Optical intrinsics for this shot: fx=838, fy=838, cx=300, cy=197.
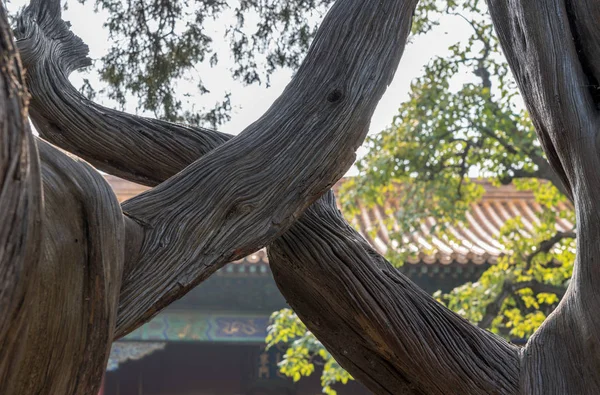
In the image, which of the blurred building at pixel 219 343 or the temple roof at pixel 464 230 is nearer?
the temple roof at pixel 464 230

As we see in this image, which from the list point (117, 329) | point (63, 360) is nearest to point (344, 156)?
point (117, 329)

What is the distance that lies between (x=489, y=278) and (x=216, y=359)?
292 centimetres

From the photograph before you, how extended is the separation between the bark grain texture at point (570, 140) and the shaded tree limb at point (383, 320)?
0.08 m

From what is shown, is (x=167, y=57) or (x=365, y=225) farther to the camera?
(x=365, y=225)

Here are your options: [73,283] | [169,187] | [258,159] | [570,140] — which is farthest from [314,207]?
[73,283]

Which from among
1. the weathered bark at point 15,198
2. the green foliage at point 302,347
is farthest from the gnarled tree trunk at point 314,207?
the green foliage at point 302,347

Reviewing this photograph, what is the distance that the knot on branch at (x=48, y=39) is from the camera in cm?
166

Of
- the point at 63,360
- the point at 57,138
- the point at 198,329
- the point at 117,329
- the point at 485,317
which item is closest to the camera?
the point at 63,360

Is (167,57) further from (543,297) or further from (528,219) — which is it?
(528,219)

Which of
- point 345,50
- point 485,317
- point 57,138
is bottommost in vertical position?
point 485,317

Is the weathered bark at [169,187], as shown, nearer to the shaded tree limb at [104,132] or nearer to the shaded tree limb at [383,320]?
the shaded tree limb at [104,132]

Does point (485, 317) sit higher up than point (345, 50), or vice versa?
point (345, 50)

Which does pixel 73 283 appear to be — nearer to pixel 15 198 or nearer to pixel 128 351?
pixel 15 198

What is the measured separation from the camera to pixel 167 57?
2.59m
